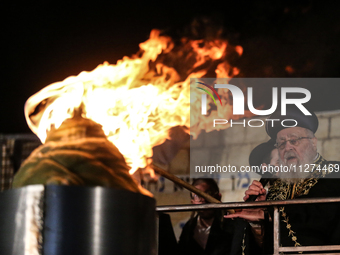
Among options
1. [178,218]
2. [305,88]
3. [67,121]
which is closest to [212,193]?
[178,218]

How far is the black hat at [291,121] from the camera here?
5.12m

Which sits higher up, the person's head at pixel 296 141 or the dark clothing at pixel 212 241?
the person's head at pixel 296 141

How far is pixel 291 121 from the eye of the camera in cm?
515

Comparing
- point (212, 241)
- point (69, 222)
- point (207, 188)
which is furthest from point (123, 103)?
point (207, 188)

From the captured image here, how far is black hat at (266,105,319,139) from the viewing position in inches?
201

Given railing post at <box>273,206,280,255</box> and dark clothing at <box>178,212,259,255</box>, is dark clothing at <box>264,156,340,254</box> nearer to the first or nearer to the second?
dark clothing at <box>178,212,259,255</box>

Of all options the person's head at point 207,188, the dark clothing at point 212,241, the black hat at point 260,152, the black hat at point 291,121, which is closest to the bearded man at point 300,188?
the black hat at point 291,121

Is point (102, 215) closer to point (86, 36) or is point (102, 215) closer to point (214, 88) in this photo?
point (86, 36)

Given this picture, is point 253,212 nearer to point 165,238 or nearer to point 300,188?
point 300,188

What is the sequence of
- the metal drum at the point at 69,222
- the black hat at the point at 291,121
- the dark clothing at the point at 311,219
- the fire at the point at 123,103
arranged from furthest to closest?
the black hat at the point at 291,121 < the dark clothing at the point at 311,219 < the fire at the point at 123,103 < the metal drum at the point at 69,222

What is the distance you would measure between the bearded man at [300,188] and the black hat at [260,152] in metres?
0.19

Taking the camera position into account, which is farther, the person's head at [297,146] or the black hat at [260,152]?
the black hat at [260,152]

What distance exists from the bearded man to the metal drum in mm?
2107

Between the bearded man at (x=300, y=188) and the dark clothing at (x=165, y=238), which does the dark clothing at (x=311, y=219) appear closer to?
the bearded man at (x=300, y=188)
